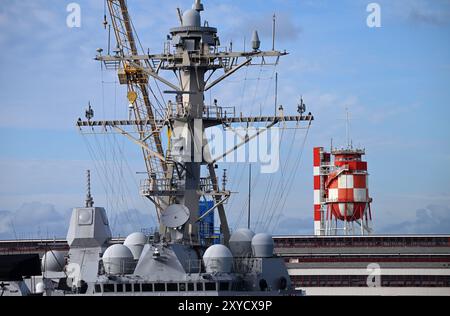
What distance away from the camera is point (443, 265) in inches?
2844

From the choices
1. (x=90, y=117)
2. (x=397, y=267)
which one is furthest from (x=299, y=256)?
(x=90, y=117)

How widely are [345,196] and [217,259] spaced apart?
149 feet

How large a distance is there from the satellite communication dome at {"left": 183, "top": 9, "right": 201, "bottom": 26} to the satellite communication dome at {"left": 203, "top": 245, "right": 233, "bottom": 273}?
890 centimetres

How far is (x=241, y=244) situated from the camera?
44.6 m

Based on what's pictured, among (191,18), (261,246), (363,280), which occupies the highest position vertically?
(191,18)

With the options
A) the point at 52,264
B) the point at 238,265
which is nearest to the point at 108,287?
the point at 238,265

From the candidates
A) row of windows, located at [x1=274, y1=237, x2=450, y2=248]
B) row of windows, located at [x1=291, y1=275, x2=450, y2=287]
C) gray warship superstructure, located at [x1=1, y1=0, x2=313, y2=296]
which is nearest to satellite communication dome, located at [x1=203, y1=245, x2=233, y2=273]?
gray warship superstructure, located at [x1=1, y1=0, x2=313, y2=296]

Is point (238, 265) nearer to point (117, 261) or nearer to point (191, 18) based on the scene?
point (117, 261)

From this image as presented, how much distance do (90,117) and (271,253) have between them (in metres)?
8.80

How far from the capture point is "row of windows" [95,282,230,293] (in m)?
40.8

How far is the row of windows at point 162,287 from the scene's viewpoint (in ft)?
134

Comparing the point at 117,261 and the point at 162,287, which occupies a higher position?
the point at 117,261

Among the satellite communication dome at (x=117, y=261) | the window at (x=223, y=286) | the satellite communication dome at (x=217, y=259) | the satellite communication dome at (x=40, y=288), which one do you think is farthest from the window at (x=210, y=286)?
the satellite communication dome at (x=40, y=288)

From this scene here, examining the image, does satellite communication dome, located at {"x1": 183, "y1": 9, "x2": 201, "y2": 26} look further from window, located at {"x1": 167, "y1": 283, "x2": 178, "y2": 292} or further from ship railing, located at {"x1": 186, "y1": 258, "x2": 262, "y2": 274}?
window, located at {"x1": 167, "y1": 283, "x2": 178, "y2": 292}
